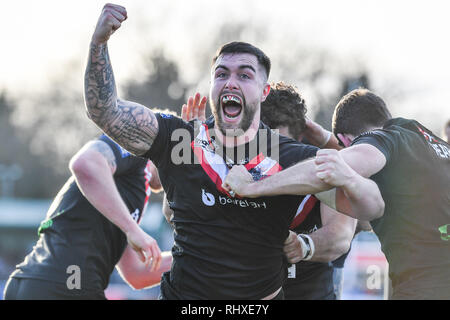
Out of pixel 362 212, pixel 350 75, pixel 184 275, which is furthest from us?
pixel 350 75

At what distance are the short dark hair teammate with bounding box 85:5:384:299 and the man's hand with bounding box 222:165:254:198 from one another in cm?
14

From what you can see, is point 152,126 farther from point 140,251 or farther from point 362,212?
point 362,212

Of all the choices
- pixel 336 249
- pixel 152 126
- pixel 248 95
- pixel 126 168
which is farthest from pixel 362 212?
pixel 126 168

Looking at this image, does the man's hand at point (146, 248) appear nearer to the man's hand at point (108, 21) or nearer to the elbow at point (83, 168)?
the elbow at point (83, 168)

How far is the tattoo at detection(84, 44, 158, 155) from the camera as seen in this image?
3514 mm

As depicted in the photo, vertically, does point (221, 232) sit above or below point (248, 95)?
below

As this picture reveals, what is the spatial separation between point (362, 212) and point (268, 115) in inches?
60.6

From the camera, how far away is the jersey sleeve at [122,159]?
479 cm

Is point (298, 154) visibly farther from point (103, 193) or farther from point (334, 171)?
point (103, 193)

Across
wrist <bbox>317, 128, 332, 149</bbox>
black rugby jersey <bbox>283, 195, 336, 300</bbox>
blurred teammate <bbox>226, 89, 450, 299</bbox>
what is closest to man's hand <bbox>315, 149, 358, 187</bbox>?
blurred teammate <bbox>226, 89, 450, 299</bbox>

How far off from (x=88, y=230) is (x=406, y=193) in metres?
2.59

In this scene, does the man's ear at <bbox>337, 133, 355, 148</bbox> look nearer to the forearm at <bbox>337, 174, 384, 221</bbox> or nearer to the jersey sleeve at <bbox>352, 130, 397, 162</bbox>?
the jersey sleeve at <bbox>352, 130, 397, 162</bbox>

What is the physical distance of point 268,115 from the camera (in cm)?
488
